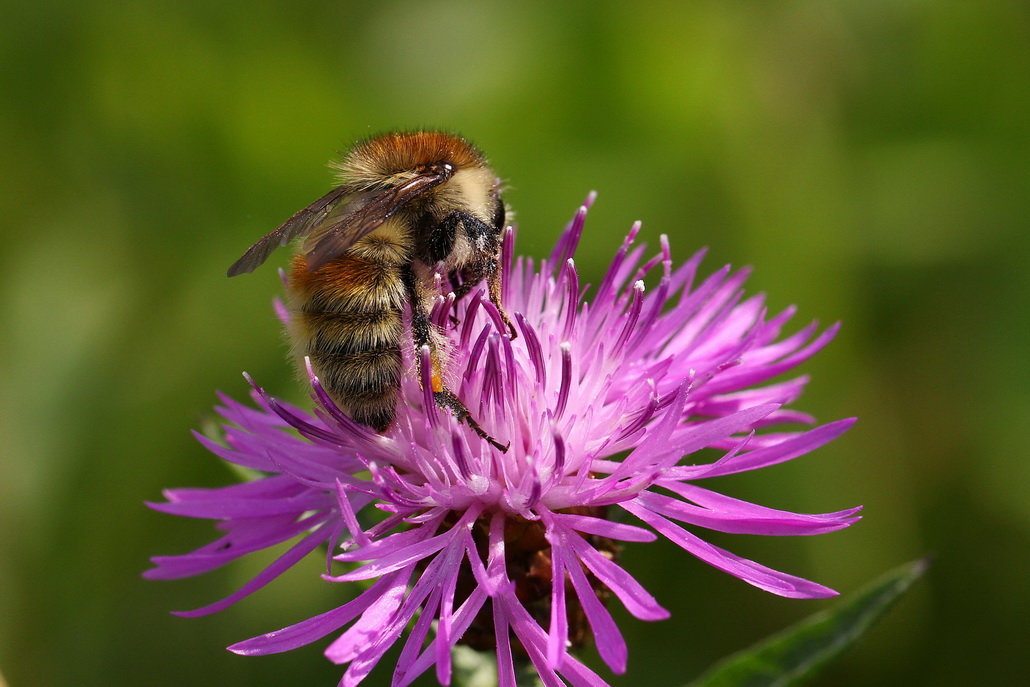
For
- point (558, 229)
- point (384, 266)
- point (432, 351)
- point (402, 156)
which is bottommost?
point (432, 351)

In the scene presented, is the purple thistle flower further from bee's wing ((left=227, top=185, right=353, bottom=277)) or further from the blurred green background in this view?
the blurred green background

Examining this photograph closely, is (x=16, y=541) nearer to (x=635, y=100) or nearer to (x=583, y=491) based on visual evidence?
(x=583, y=491)

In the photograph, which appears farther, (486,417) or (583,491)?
(486,417)

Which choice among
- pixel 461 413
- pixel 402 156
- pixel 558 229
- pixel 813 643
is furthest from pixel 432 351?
pixel 558 229

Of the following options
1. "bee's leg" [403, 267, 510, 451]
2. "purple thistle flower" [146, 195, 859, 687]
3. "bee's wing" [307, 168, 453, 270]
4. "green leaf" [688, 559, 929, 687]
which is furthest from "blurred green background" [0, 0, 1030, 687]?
"bee's wing" [307, 168, 453, 270]

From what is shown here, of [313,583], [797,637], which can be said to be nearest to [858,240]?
[797,637]

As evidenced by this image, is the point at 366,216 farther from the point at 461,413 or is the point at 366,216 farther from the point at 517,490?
the point at 517,490
